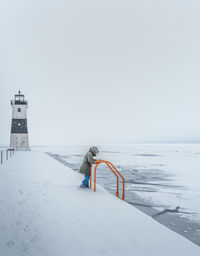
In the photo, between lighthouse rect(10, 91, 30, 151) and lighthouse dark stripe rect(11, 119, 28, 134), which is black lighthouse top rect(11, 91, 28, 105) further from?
lighthouse dark stripe rect(11, 119, 28, 134)

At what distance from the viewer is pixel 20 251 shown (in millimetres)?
3512

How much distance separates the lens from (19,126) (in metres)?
35.5

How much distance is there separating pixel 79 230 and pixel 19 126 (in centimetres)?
3353

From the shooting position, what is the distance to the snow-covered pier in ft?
11.9

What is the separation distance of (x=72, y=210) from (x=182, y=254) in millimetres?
2912

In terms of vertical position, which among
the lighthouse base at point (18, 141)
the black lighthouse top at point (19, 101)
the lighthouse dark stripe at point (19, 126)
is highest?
the black lighthouse top at point (19, 101)

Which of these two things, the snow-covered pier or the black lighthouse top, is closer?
the snow-covered pier

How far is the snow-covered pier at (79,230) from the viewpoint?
3.63 m

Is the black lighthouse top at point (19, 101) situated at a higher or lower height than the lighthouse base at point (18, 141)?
higher

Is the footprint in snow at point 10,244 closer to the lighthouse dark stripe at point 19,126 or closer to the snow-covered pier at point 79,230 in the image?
the snow-covered pier at point 79,230

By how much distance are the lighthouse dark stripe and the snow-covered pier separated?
29946 mm

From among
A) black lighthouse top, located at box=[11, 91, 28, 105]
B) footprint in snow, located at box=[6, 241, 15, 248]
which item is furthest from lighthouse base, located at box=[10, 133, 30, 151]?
footprint in snow, located at box=[6, 241, 15, 248]

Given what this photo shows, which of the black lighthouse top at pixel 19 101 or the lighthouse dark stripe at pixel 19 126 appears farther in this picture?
the black lighthouse top at pixel 19 101

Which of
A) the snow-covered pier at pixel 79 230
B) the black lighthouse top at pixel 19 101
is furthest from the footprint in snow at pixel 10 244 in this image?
the black lighthouse top at pixel 19 101
